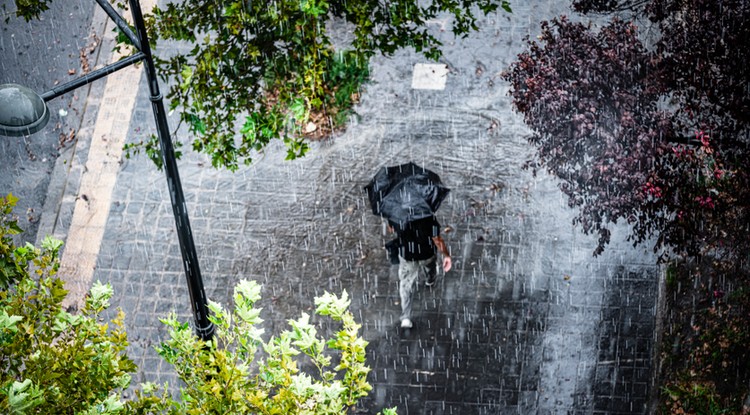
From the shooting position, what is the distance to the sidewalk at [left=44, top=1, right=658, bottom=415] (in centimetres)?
997

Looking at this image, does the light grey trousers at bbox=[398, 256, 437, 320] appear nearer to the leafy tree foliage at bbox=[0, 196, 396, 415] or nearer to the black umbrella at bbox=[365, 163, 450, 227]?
the black umbrella at bbox=[365, 163, 450, 227]

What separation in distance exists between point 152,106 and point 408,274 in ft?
13.2

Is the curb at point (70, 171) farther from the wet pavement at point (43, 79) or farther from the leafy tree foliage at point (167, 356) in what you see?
the leafy tree foliage at point (167, 356)

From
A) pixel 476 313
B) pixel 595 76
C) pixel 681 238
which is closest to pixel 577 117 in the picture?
pixel 595 76

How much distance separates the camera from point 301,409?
5738 mm

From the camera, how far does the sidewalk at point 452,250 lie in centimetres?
997

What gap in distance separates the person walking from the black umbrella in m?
0.09

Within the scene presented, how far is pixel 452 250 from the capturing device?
1105 cm

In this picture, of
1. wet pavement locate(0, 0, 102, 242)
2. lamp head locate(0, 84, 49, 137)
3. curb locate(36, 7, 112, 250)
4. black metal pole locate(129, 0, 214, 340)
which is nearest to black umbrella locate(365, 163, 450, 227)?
black metal pole locate(129, 0, 214, 340)

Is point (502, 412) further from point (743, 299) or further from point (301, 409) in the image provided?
point (301, 409)

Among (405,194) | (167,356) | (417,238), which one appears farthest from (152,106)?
(417,238)

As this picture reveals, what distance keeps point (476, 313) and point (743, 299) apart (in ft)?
9.96

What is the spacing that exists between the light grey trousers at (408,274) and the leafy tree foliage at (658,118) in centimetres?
201

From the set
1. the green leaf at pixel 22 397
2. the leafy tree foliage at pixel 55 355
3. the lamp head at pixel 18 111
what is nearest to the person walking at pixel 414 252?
the leafy tree foliage at pixel 55 355
